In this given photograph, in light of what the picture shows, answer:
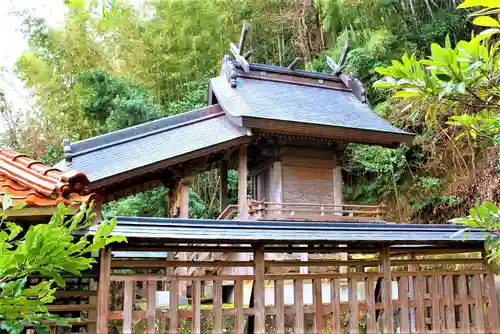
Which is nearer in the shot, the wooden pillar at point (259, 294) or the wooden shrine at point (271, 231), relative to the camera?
the wooden shrine at point (271, 231)

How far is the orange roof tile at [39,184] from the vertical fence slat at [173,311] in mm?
2278

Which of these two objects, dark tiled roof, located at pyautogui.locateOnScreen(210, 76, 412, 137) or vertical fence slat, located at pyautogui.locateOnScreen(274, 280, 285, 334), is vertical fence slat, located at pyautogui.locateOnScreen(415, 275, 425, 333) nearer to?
vertical fence slat, located at pyautogui.locateOnScreen(274, 280, 285, 334)

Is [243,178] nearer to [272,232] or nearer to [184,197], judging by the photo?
[184,197]

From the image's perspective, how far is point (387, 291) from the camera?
5.97 metres

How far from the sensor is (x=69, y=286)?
5.50m

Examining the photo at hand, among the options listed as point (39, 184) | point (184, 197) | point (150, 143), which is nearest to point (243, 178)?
point (184, 197)

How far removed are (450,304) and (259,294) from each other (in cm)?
294

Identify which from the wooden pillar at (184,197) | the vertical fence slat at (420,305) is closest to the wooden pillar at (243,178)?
the wooden pillar at (184,197)

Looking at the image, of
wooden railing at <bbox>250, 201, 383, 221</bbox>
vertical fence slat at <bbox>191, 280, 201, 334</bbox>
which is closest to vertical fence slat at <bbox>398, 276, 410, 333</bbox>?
wooden railing at <bbox>250, 201, 383, 221</bbox>

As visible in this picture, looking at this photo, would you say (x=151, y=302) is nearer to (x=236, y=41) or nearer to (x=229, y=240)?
(x=229, y=240)

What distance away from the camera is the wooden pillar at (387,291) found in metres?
5.87

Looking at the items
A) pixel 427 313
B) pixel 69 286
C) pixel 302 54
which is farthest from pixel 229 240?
pixel 302 54

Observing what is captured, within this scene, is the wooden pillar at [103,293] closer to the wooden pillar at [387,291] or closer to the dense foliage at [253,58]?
the wooden pillar at [387,291]

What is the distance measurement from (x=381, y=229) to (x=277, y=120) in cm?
319
